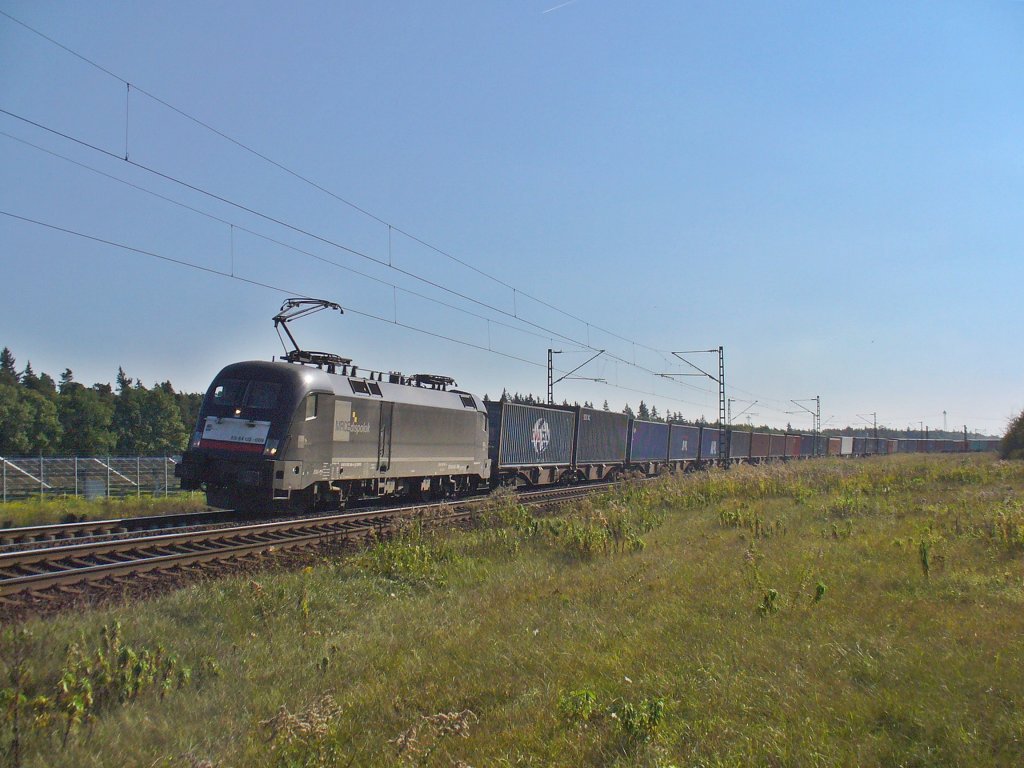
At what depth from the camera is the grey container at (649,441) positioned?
34.5 meters

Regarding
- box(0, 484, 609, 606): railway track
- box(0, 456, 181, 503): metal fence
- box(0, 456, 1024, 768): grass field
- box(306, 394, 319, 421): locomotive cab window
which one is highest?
box(306, 394, 319, 421): locomotive cab window

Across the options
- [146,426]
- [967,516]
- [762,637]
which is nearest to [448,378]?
[967,516]

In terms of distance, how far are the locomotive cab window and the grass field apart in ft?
18.5

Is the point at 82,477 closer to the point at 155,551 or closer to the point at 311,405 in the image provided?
the point at 311,405

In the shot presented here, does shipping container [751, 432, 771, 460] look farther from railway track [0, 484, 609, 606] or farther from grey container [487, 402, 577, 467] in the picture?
railway track [0, 484, 609, 606]

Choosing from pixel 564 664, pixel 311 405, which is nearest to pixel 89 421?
pixel 311 405

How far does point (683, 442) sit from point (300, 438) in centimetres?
2949

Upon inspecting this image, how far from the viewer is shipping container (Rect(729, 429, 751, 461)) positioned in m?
44.8

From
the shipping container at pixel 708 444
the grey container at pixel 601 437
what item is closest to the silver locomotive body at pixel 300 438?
the grey container at pixel 601 437

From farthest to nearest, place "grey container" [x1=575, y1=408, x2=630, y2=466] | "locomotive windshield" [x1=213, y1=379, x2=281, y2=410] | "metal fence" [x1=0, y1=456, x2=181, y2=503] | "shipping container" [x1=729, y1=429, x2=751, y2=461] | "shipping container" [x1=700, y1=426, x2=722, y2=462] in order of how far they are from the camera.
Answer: "shipping container" [x1=729, y1=429, x2=751, y2=461] < "shipping container" [x1=700, y1=426, x2=722, y2=462] < "grey container" [x1=575, y1=408, x2=630, y2=466] < "metal fence" [x1=0, y1=456, x2=181, y2=503] < "locomotive windshield" [x1=213, y1=379, x2=281, y2=410]

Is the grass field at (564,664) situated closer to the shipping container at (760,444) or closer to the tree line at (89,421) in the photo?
the shipping container at (760,444)

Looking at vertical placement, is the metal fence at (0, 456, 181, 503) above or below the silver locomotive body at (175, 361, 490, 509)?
below

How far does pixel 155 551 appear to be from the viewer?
427 inches

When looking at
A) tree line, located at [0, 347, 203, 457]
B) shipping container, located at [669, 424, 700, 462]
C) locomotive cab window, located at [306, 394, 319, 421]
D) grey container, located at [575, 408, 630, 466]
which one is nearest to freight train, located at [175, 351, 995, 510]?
locomotive cab window, located at [306, 394, 319, 421]
